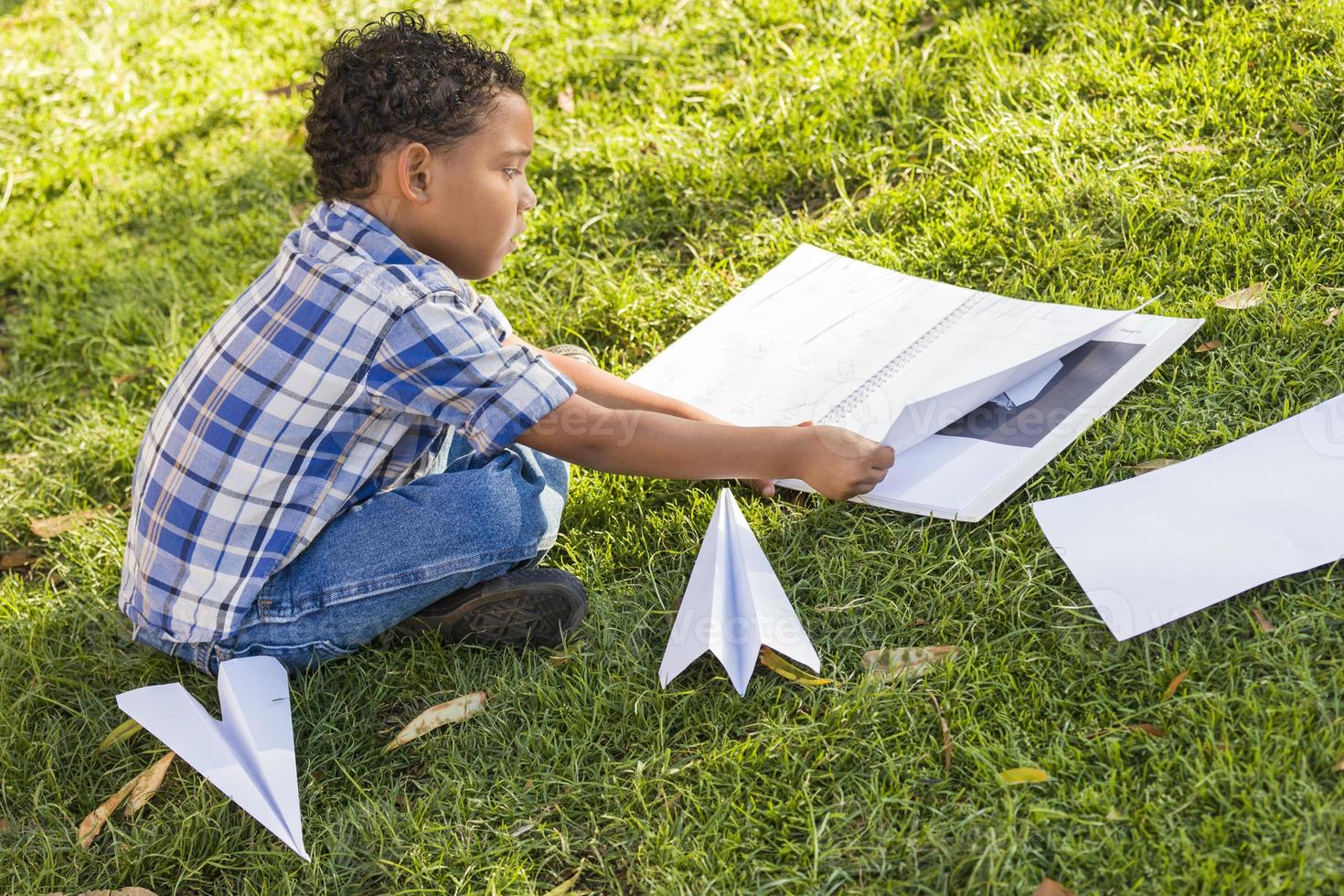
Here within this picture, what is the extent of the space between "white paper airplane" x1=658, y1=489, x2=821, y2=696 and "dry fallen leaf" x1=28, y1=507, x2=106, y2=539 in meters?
1.38

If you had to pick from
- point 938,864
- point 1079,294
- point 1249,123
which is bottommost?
point 938,864

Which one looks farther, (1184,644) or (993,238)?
(993,238)

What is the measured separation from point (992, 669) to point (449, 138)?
3.64 ft

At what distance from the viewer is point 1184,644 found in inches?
60.5

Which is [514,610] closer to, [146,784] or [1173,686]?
[146,784]

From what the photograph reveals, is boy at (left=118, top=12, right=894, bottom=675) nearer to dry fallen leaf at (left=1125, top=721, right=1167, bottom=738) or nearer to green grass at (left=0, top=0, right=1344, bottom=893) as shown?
green grass at (left=0, top=0, right=1344, bottom=893)

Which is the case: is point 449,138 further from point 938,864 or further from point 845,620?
point 938,864

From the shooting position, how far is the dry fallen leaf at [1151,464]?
72.1 inches

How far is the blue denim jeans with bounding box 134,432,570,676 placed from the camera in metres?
1.79

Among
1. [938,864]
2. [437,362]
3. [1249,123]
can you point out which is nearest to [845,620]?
[938,864]

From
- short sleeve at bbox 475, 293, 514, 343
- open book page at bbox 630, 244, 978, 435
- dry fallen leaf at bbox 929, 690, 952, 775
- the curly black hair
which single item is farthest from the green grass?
the curly black hair

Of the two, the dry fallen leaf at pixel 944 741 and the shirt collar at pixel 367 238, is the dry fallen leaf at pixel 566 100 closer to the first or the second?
the shirt collar at pixel 367 238

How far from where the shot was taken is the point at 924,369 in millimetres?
2010

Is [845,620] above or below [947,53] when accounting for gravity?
below
